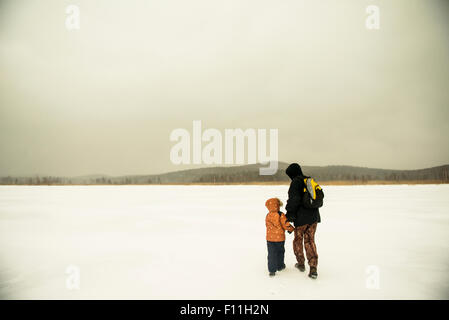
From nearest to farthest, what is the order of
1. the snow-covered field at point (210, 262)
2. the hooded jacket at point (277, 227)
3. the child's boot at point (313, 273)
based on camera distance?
the snow-covered field at point (210, 262) < the child's boot at point (313, 273) < the hooded jacket at point (277, 227)

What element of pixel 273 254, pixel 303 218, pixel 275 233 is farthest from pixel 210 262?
pixel 303 218

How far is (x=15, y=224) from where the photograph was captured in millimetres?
8844

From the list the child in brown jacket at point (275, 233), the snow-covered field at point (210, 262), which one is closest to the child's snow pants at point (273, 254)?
the child in brown jacket at point (275, 233)

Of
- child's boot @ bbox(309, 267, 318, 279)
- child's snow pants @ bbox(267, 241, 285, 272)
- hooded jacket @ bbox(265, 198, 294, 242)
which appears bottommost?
child's boot @ bbox(309, 267, 318, 279)

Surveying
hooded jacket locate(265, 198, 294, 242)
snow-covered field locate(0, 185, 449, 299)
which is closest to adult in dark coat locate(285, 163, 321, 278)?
hooded jacket locate(265, 198, 294, 242)

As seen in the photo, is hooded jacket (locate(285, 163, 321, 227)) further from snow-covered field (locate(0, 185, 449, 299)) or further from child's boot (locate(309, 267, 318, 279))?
snow-covered field (locate(0, 185, 449, 299))

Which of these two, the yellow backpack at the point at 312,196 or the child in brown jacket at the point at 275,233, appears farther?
the child in brown jacket at the point at 275,233

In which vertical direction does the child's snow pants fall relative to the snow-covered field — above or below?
above

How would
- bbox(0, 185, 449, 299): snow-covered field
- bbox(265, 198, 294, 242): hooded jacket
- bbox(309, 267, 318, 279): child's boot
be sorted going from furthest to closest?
bbox(265, 198, 294, 242): hooded jacket < bbox(309, 267, 318, 279): child's boot < bbox(0, 185, 449, 299): snow-covered field

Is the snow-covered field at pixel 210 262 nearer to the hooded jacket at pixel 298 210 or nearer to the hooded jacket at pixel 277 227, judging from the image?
the hooded jacket at pixel 277 227
